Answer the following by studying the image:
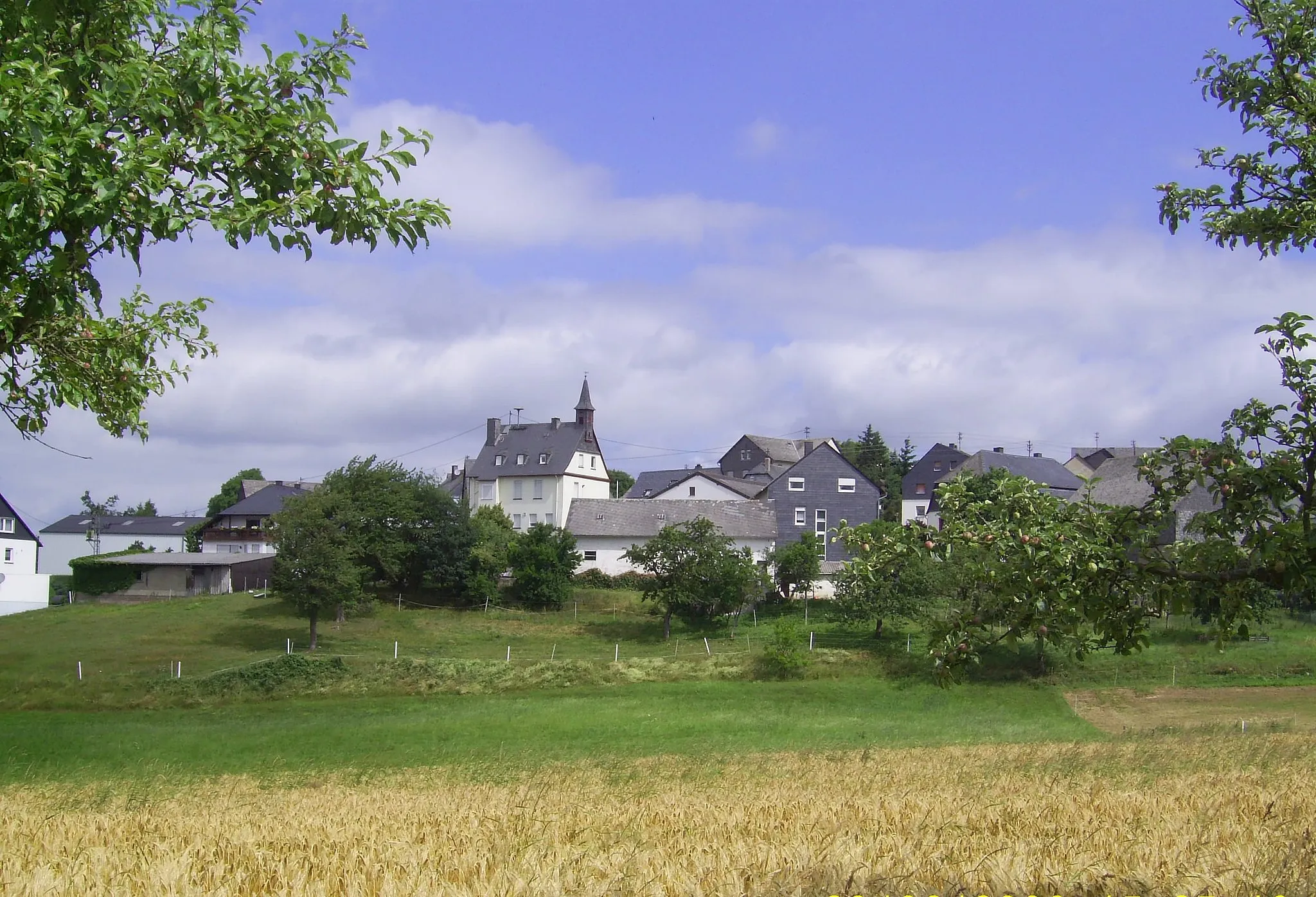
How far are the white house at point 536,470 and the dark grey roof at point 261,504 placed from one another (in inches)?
699

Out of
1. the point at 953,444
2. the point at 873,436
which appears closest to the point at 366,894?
the point at 953,444

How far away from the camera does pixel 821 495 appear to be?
8125 centimetres

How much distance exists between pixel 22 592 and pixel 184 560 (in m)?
11.0

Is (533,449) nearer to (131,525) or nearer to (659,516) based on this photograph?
(659,516)

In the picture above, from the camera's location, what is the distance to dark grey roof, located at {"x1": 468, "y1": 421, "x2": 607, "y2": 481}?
9725cm

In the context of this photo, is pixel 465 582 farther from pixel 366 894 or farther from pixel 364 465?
pixel 366 894

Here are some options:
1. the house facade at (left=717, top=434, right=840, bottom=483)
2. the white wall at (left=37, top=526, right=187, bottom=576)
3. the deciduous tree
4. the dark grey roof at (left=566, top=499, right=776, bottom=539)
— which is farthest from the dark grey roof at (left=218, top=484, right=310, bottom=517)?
the deciduous tree

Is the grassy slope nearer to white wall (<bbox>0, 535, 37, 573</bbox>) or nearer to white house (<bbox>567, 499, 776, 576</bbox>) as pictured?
white house (<bbox>567, 499, 776, 576</bbox>)

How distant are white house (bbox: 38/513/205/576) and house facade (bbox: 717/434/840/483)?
67051mm

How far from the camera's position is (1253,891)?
4785 mm

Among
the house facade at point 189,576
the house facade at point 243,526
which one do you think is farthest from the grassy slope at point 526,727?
the house facade at point 243,526

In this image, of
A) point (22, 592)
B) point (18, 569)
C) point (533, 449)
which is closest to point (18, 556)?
point (18, 569)

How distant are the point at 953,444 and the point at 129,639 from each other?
93.8 meters

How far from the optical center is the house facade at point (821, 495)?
80.9 meters
